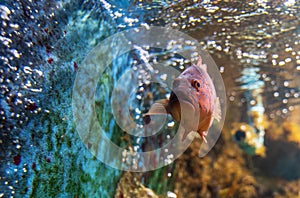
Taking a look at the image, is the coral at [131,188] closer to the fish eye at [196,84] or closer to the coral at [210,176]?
the coral at [210,176]

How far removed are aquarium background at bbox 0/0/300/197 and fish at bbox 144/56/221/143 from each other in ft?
3.54

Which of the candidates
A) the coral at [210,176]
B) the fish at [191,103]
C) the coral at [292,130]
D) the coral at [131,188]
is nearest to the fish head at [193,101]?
the fish at [191,103]

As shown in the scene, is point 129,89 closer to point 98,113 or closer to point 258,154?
point 98,113

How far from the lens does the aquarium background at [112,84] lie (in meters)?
2.45

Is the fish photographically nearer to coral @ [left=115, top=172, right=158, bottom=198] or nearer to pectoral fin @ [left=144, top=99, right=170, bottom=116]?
pectoral fin @ [left=144, top=99, right=170, bottom=116]

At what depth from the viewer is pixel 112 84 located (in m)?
4.62

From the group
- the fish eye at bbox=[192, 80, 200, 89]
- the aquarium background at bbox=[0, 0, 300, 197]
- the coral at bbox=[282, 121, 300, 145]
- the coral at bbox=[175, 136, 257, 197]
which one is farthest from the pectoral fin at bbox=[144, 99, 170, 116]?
the coral at bbox=[282, 121, 300, 145]

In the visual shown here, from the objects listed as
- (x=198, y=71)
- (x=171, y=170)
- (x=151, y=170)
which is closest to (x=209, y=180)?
(x=171, y=170)

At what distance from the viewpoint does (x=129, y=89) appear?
552 centimetres

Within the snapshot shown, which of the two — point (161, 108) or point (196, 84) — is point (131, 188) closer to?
point (161, 108)

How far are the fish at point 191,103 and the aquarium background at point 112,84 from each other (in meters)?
1.08

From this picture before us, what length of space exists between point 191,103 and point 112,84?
259 centimetres

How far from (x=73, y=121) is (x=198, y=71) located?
1.45m

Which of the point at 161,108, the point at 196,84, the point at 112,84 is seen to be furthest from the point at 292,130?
the point at 161,108
